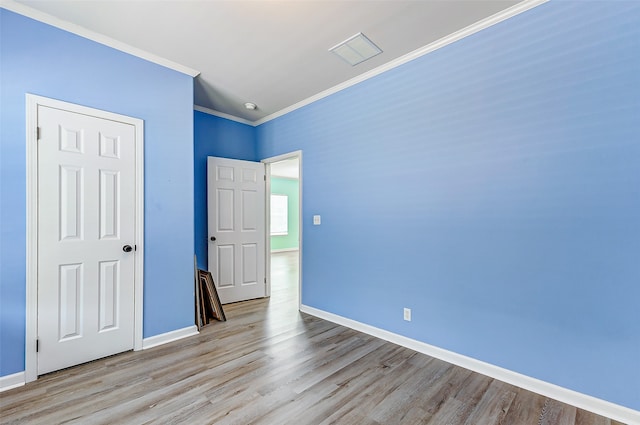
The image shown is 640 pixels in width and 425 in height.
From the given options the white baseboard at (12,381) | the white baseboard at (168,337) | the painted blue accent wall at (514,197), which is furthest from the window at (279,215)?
the white baseboard at (12,381)

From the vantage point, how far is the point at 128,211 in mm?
2547

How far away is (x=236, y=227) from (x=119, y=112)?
202 cm

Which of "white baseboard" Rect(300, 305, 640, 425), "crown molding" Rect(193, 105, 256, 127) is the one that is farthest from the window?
"white baseboard" Rect(300, 305, 640, 425)

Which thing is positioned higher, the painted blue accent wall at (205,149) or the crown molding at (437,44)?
the crown molding at (437,44)

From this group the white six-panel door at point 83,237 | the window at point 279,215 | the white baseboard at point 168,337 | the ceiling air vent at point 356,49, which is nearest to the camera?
the white six-panel door at point 83,237

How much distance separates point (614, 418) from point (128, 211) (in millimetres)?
3858

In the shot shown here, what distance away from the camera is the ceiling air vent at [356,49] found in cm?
243

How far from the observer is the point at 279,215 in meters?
9.77

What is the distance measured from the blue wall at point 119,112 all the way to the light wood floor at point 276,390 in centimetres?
43

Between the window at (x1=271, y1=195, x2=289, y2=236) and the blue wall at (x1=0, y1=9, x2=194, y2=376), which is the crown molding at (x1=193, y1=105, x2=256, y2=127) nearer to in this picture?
the blue wall at (x1=0, y1=9, x2=194, y2=376)

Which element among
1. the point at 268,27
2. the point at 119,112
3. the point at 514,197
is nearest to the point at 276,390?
the point at 514,197

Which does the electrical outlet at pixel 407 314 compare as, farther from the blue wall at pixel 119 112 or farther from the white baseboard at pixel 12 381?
the white baseboard at pixel 12 381

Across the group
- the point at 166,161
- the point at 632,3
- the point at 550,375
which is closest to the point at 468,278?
the point at 550,375

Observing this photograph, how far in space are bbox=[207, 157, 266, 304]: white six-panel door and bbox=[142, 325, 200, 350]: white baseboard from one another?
99 cm
